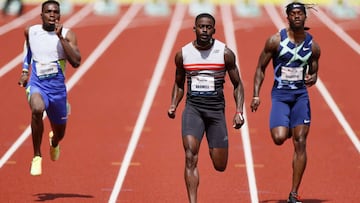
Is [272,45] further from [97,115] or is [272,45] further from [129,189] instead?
[97,115]

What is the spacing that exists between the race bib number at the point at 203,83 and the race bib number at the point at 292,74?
1087mm

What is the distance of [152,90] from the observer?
17969 millimetres

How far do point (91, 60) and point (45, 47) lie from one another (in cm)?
982

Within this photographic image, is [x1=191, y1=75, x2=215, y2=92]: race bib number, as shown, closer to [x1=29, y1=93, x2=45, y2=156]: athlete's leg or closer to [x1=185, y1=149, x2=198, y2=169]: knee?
[x1=185, y1=149, x2=198, y2=169]: knee

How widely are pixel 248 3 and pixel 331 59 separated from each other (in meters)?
6.32

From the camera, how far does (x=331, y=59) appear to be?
817 inches

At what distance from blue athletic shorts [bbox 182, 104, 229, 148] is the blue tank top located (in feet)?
3.07

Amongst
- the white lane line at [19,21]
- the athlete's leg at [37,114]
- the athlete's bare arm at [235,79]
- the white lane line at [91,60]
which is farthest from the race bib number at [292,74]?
the white lane line at [19,21]

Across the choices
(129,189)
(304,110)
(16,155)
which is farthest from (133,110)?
(304,110)

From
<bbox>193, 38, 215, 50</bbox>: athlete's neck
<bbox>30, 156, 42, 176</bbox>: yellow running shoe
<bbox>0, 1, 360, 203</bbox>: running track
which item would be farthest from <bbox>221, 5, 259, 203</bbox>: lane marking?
<bbox>30, 156, 42, 176</bbox>: yellow running shoe

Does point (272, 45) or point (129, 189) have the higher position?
point (272, 45)

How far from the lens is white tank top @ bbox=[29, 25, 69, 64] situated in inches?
428

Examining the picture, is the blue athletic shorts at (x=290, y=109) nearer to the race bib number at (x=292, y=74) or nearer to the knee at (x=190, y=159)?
the race bib number at (x=292, y=74)

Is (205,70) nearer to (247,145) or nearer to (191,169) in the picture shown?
(191,169)
